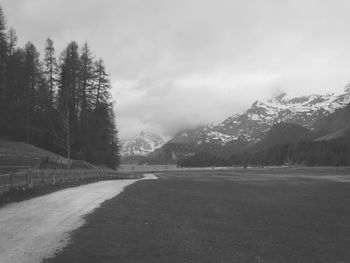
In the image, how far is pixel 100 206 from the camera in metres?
22.4

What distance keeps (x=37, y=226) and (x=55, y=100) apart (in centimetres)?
6312

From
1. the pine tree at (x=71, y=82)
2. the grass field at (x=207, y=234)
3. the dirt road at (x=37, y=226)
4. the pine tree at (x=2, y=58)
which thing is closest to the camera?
the dirt road at (x=37, y=226)

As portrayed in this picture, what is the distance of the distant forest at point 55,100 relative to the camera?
6512 cm

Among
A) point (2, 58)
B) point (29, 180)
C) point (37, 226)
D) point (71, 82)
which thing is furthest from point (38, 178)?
point (71, 82)

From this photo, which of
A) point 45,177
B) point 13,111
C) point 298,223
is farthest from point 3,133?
point 298,223

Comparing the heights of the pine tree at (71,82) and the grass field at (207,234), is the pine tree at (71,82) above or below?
above

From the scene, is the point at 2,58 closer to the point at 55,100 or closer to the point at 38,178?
the point at 55,100

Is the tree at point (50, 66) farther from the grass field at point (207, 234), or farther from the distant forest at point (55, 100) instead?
the grass field at point (207, 234)

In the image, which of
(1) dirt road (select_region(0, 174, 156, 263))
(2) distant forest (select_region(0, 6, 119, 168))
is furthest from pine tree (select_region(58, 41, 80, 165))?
(1) dirt road (select_region(0, 174, 156, 263))

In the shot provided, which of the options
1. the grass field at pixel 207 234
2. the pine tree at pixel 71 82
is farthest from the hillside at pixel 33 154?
the grass field at pixel 207 234

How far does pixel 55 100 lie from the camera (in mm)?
76375

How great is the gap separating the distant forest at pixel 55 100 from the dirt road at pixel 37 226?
132ft

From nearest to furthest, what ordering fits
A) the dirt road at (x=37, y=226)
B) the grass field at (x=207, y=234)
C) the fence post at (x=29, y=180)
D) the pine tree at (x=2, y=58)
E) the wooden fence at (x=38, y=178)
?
the dirt road at (x=37, y=226) → the grass field at (x=207, y=234) → the wooden fence at (x=38, y=178) → the fence post at (x=29, y=180) → the pine tree at (x=2, y=58)

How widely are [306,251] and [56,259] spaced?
718 centimetres
